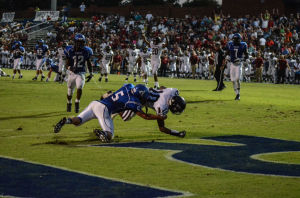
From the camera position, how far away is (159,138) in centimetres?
1125

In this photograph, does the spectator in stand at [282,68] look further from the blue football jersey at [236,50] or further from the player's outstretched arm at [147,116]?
the player's outstretched arm at [147,116]

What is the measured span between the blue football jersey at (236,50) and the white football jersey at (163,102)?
1017 centimetres

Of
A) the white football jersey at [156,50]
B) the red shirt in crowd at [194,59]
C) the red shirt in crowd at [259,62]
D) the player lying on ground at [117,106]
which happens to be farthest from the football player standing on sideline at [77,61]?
the red shirt in crowd at [194,59]

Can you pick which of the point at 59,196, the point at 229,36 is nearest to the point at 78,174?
the point at 59,196

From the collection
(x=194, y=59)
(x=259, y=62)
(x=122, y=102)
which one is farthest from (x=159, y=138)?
(x=194, y=59)

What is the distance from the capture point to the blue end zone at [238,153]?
27.2 feet

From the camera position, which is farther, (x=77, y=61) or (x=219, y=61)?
(x=219, y=61)

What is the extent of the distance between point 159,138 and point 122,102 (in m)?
1.68

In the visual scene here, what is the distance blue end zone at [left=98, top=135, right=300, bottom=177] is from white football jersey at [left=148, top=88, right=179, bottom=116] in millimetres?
640

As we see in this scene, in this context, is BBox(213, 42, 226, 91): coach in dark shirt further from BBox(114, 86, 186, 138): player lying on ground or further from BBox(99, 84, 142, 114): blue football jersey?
BBox(99, 84, 142, 114): blue football jersey

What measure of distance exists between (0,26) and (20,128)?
5344cm

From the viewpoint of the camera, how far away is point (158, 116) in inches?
387

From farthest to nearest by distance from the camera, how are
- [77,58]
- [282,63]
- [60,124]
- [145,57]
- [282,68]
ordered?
[282,68], [282,63], [145,57], [77,58], [60,124]

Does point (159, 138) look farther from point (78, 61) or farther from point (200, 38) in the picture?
point (200, 38)
